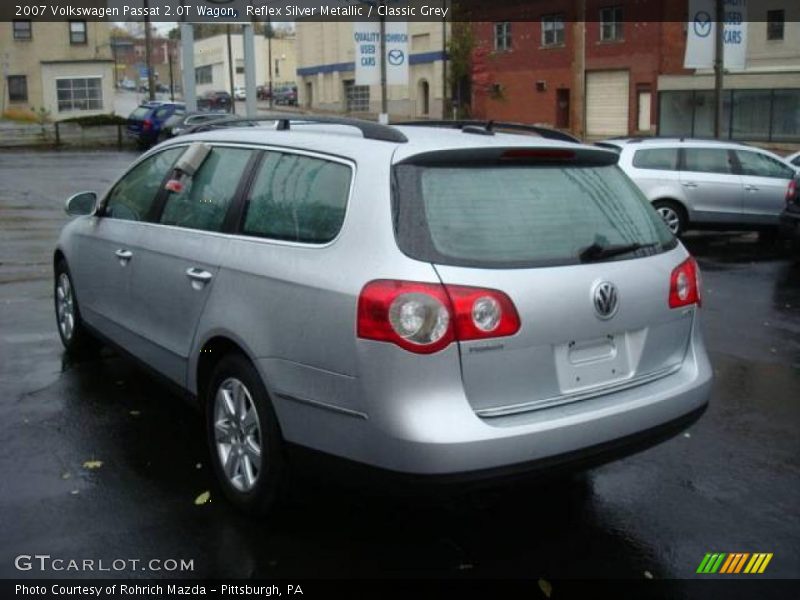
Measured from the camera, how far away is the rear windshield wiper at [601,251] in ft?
12.5

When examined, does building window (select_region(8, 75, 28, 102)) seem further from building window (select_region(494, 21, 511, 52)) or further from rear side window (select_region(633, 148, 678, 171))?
rear side window (select_region(633, 148, 678, 171))

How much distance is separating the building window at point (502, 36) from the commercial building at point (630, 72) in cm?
6

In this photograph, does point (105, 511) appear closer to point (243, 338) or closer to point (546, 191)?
point (243, 338)

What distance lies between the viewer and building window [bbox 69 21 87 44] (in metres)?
52.9

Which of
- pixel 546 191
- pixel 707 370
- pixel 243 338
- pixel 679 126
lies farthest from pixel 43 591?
pixel 679 126

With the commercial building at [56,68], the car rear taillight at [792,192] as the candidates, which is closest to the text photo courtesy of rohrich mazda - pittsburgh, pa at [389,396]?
the car rear taillight at [792,192]

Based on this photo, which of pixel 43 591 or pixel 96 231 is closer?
pixel 43 591

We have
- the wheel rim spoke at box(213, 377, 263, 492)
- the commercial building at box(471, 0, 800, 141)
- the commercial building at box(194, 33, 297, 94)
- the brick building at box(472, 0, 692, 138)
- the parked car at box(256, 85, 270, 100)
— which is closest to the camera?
the wheel rim spoke at box(213, 377, 263, 492)

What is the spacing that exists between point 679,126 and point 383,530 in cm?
4031

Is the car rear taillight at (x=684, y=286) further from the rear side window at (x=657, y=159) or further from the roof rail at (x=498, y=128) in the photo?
the rear side window at (x=657, y=159)

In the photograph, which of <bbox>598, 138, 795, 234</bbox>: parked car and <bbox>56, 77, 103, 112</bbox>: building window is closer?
<bbox>598, 138, 795, 234</bbox>: parked car

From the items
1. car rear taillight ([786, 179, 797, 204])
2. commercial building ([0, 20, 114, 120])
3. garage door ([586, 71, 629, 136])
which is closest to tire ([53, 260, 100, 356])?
car rear taillight ([786, 179, 797, 204])

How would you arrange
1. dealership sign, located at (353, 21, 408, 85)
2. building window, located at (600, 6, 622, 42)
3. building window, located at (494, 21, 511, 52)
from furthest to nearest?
1. building window, located at (494, 21, 511, 52)
2. building window, located at (600, 6, 622, 42)
3. dealership sign, located at (353, 21, 408, 85)

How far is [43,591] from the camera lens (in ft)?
11.6
